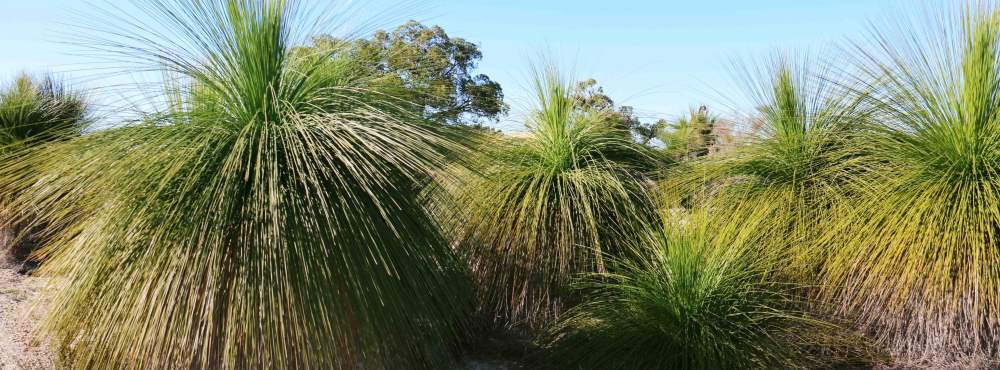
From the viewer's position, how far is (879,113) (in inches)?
221

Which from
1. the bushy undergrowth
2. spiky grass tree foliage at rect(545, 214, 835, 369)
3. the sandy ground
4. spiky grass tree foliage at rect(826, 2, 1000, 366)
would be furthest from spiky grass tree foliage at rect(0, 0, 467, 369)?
spiky grass tree foliage at rect(826, 2, 1000, 366)

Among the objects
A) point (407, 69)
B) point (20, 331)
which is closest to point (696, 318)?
point (407, 69)

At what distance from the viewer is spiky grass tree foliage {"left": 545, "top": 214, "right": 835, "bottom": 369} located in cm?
476

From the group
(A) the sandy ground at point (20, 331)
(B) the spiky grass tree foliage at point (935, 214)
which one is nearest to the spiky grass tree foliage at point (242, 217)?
(A) the sandy ground at point (20, 331)

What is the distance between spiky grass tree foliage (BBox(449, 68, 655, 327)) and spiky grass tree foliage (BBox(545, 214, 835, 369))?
722 millimetres

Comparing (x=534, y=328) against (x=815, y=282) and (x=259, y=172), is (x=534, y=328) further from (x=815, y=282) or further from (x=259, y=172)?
(x=259, y=172)

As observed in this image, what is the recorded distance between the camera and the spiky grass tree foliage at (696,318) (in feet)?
15.6

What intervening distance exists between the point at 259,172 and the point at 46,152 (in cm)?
148

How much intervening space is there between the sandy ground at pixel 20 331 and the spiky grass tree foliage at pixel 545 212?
10.00 ft

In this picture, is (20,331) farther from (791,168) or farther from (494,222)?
(791,168)

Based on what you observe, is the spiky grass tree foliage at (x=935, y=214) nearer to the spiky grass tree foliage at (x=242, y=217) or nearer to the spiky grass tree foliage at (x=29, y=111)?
the spiky grass tree foliage at (x=242, y=217)

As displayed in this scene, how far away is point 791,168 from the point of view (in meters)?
6.12

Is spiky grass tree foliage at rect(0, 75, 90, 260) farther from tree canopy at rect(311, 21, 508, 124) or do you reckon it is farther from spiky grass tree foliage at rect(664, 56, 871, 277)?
spiky grass tree foliage at rect(664, 56, 871, 277)

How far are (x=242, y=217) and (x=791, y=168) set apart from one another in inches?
181
